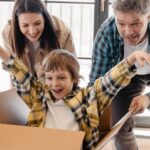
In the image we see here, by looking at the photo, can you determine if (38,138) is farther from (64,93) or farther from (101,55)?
(101,55)

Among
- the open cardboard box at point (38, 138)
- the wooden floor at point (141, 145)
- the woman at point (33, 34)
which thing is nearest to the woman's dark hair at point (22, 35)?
the woman at point (33, 34)

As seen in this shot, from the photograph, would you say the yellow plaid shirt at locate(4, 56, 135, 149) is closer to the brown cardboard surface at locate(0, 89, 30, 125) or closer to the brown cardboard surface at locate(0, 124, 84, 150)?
the brown cardboard surface at locate(0, 89, 30, 125)

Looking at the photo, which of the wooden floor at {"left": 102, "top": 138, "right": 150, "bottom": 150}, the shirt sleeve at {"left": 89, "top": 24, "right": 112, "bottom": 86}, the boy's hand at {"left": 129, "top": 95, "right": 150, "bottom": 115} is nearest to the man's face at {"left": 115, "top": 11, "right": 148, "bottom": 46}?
the shirt sleeve at {"left": 89, "top": 24, "right": 112, "bottom": 86}

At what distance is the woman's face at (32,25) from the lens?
Result: 1.47m

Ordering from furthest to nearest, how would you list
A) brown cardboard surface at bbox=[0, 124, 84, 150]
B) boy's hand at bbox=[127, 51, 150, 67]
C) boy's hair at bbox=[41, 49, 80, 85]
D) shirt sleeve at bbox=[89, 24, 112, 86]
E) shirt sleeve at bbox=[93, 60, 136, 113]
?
shirt sleeve at bbox=[89, 24, 112, 86] → boy's hair at bbox=[41, 49, 80, 85] → shirt sleeve at bbox=[93, 60, 136, 113] → boy's hand at bbox=[127, 51, 150, 67] → brown cardboard surface at bbox=[0, 124, 84, 150]

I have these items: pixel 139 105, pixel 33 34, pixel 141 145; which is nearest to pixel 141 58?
pixel 139 105

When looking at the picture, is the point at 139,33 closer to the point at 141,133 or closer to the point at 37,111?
the point at 37,111

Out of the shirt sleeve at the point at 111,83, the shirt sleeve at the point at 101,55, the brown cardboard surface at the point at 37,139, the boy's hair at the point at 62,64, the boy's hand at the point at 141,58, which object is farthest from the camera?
the shirt sleeve at the point at 101,55

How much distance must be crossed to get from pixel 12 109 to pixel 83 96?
0.91ft

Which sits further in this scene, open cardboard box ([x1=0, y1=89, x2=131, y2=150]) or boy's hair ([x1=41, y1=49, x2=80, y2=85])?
boy's hair ([x1=41, y1=49, x2=80, y2=85])

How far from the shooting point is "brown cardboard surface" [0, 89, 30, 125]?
1130 millimetres

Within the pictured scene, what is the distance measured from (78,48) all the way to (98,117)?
1492 mm

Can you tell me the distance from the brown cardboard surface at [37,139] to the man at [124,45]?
428 millimetres

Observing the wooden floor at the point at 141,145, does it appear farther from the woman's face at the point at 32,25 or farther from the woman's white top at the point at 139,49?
the woman's face at the point at 32,25
